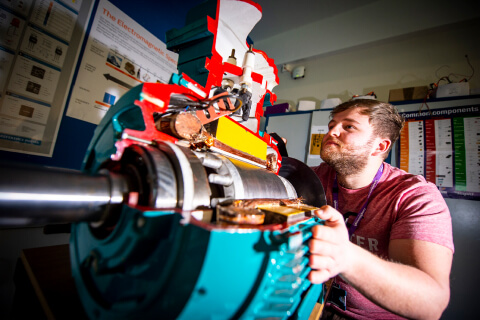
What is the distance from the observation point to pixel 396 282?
52cm

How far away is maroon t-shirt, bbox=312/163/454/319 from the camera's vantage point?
73 cm

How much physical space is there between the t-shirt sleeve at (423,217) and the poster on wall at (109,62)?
1.70 meters

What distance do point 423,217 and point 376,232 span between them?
8.8 inches

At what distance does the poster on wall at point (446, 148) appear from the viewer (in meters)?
1.53

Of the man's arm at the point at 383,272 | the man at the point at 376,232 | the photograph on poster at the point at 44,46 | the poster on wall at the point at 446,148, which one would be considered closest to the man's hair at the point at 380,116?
the man at the point at 376,232

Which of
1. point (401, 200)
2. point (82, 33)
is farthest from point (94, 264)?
Result: point (82, 33)

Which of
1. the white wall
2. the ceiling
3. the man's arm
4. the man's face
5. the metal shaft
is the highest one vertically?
the ceiling

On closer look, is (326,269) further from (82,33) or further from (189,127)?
(82,33)

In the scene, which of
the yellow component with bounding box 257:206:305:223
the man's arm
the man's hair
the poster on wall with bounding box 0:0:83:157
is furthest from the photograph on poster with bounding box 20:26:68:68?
the man's hair

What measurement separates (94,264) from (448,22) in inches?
132

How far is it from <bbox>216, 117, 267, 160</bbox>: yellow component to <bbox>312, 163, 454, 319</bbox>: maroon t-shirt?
2.07ft

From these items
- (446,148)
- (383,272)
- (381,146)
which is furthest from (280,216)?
(446,148)

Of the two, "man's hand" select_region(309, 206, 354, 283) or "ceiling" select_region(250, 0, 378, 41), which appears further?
"ceiling" select_region(250, 0, 378, 41)

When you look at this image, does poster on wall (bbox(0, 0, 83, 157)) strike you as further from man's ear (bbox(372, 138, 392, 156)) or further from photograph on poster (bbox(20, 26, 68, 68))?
man's ear (bbox(372, 138, 392, 156))
